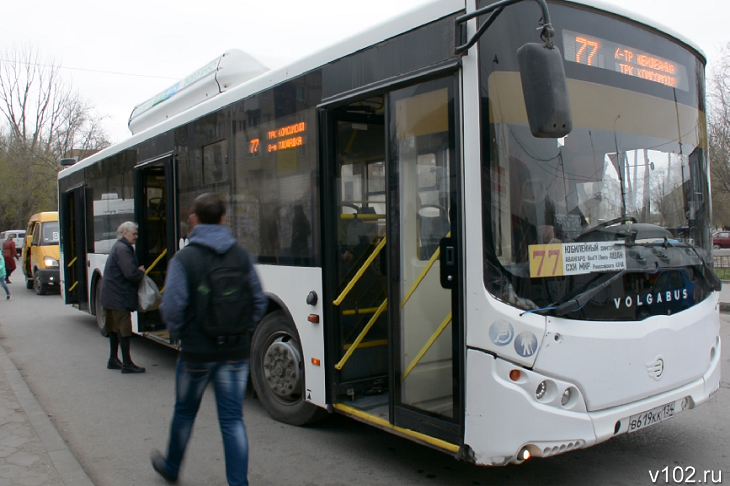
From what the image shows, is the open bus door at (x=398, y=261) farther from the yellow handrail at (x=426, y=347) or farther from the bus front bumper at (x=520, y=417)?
the bus front bumper at (x=520, y=417)

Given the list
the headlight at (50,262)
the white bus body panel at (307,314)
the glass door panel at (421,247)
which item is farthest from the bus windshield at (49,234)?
the glass door panel at (421,247)

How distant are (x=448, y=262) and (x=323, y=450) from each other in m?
2.01

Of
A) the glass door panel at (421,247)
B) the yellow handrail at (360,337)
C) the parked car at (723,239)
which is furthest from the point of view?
the parked car at (723,239)

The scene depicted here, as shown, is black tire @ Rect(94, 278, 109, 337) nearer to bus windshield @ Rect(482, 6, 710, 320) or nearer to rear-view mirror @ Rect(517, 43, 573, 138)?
bus windshield @ Rect(482, 6, 710, 320)

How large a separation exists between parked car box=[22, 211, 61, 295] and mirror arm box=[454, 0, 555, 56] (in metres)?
16.3

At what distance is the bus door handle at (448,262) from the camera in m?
3.71

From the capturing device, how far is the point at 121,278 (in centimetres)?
747

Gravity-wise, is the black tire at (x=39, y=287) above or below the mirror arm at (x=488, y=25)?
below

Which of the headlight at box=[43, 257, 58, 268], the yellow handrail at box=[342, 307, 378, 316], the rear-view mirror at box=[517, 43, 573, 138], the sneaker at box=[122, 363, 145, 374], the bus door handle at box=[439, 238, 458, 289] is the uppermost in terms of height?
the rear-view mirror at box=[517, 43, 573, 138]

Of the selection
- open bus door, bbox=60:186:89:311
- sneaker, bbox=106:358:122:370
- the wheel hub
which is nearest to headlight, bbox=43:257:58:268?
open bus door, bbox=60:186:89:311

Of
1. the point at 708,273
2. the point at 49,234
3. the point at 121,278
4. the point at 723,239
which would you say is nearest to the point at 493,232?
the point at 708,273

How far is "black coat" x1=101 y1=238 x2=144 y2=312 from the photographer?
730 centimetres

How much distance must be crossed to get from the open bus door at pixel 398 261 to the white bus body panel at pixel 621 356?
560 mm

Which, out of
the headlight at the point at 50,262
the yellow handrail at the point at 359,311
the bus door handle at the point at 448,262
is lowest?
the headlight at the point at 50,262
